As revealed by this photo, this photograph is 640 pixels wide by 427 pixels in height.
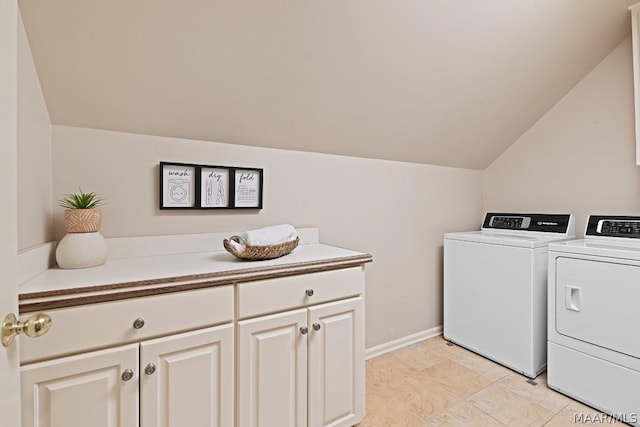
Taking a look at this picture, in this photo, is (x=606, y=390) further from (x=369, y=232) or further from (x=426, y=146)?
(x=426, y=146)

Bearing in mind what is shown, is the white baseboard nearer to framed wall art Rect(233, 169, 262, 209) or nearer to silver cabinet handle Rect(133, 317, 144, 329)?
framed wall art Rect(233, 169, 262, 209)

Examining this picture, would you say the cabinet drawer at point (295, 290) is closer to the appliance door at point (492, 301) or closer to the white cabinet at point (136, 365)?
the white cabinet at point (136, 365)

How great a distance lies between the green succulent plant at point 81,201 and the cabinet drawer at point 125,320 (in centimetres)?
51

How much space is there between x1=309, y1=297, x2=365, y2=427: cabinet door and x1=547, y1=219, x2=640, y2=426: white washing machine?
1252mm

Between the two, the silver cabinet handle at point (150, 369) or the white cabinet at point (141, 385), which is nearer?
the white cabinet at point (141, 385)

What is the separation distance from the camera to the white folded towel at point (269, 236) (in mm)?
1464

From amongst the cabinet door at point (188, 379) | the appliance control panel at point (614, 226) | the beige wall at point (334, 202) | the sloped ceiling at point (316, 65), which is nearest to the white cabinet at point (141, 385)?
the cabinet door at point (188, 379)

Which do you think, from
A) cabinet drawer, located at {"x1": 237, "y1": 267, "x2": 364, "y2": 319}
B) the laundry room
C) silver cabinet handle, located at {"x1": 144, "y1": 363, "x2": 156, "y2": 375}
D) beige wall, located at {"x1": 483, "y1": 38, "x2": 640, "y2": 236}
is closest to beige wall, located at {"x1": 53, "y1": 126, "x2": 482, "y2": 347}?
the laundry room

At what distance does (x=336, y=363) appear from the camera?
1.57 m

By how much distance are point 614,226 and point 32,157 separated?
3.00 m

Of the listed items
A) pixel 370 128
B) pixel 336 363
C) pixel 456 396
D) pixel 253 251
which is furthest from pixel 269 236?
pixel 456 396

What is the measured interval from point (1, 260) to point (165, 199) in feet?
3.39

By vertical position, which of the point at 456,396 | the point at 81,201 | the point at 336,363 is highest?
the point at 81,201

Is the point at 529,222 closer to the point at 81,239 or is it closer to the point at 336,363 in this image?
the point at 336,363
